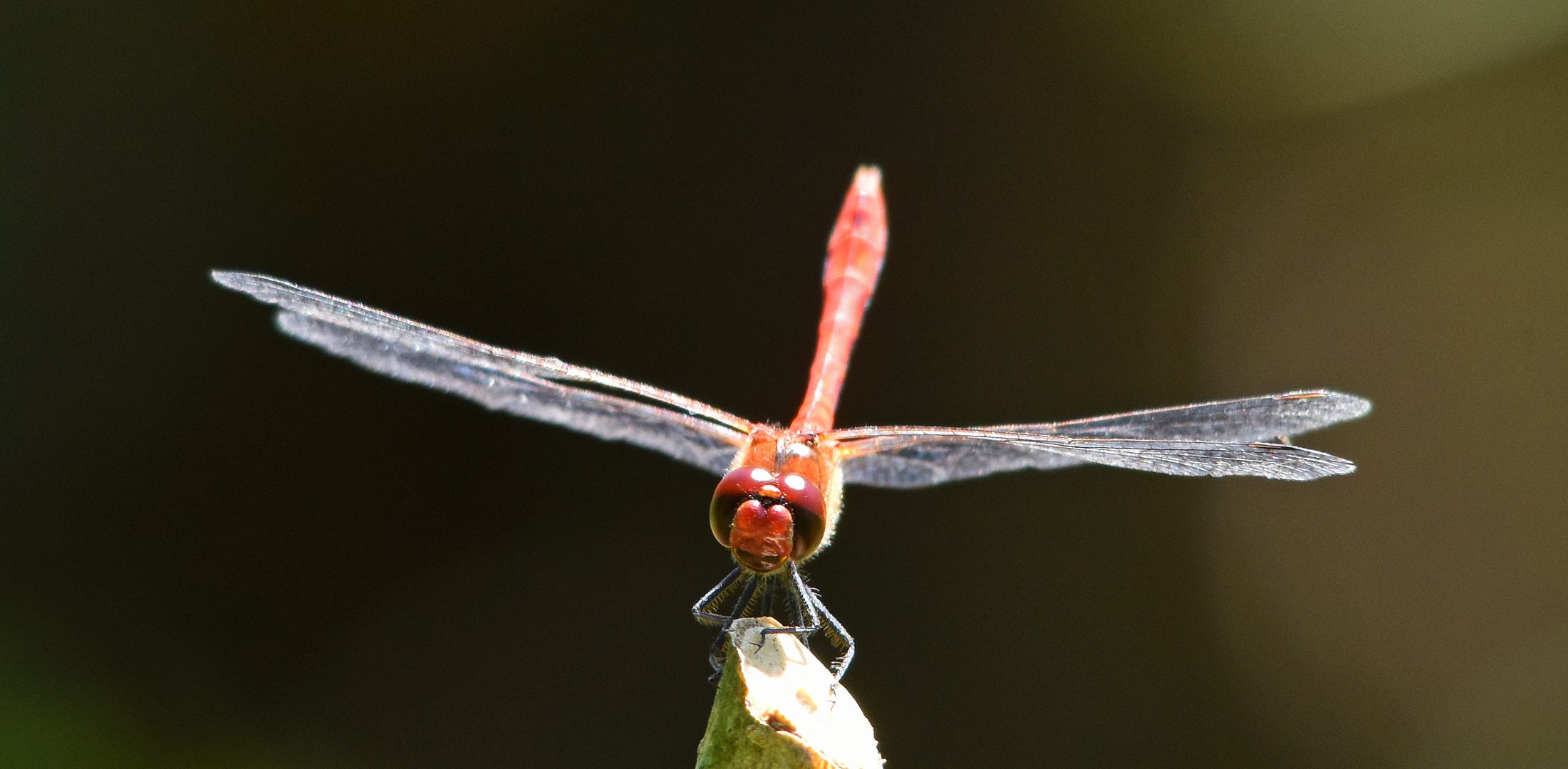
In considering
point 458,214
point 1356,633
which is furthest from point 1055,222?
point 458,214

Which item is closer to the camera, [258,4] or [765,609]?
[765,609]

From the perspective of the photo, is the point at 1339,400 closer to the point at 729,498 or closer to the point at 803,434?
the point at 803,434

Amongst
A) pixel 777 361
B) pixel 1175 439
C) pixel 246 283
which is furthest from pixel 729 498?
pixel 777 361

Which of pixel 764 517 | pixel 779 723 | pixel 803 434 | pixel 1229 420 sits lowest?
pixel 779 723

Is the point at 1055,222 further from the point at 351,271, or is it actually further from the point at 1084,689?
the point at 351,271

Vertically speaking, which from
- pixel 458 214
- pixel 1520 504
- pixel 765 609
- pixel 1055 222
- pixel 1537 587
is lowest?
pixel 765 609

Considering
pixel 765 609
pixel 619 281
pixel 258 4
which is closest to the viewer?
pixel 765 609

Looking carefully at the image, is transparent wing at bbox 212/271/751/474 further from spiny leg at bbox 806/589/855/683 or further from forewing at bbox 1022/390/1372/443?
forewing at bbox 1022/390/1372/443
